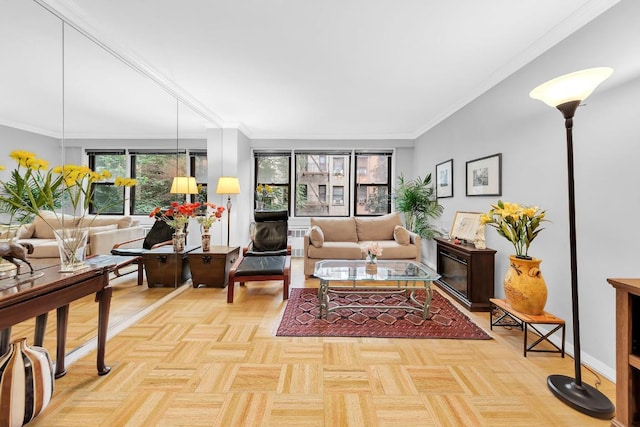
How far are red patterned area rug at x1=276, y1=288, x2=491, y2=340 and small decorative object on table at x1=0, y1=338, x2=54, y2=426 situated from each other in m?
1.44

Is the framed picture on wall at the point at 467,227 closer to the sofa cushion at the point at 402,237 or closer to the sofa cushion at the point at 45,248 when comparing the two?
the sofa cushion at the point at 402,237

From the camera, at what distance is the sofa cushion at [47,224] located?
5.66 ft

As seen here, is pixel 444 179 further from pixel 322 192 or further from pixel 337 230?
pixel 322 192

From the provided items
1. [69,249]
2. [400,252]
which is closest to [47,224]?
[69,249]

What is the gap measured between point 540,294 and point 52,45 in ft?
13.1

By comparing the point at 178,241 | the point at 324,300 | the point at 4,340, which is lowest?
the point at 324,300

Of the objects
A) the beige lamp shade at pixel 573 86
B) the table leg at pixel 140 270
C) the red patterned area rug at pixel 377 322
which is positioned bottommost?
the red patterned area rug at pixel 377 322

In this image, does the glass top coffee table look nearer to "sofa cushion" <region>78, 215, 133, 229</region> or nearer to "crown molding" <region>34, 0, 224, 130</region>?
"sofa cushion" <region>78, 215, 133, 229</region>

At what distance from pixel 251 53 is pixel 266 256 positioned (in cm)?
244

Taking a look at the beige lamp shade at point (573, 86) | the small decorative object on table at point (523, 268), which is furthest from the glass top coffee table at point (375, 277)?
the beige lamp shade at point (573, 86)

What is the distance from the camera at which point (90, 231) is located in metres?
2.10

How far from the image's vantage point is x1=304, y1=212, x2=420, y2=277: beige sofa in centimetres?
403

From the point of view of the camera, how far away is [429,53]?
2.52 meters

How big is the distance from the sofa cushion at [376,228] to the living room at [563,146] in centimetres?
148
